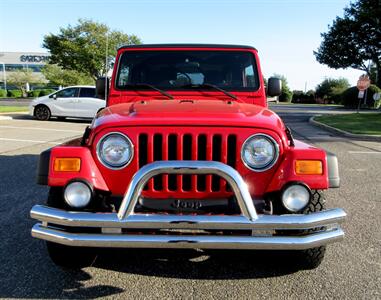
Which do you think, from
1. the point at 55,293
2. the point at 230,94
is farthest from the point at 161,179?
the point at 230,94

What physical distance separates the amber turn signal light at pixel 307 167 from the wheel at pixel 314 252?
0.24 metres

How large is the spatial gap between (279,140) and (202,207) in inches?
27.6

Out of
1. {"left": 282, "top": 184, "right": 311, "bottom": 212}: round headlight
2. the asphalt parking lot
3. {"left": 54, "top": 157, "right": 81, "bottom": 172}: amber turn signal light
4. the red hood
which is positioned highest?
the red hood

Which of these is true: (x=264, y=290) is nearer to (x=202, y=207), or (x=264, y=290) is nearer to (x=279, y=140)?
(x=202, y=207)

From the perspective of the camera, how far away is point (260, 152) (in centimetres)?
268

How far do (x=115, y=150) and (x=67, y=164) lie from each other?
330mm

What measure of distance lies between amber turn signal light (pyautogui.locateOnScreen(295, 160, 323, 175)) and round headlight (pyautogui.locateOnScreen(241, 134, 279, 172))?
16cm

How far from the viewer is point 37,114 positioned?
15.3 meters

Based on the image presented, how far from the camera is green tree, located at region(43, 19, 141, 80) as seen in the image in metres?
32.3

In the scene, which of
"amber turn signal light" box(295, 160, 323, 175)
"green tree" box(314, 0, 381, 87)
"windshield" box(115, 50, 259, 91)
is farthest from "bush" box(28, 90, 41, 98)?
"amber turn signal light" box(295, 160, 323, 175)

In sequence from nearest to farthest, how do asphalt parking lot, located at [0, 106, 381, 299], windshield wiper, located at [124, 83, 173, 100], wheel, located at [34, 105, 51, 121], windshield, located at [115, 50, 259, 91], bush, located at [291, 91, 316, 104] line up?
asphalt parking lot, located at [0, 106, 381, 299] < windshield wiper, located at [124, 83, 173, 100] < windshield, located at [115, 50, 259, 91] < wheel, located at [34, 105, 51, 121] < bush, located at [291, 91, 316, 104]

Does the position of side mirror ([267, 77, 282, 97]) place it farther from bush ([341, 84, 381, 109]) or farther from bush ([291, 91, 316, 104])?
bush ([291, 91, 316, 104])

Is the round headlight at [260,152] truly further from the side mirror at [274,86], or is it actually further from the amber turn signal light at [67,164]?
the side mirror at [274,86]

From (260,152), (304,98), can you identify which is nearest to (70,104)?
(260,152)
